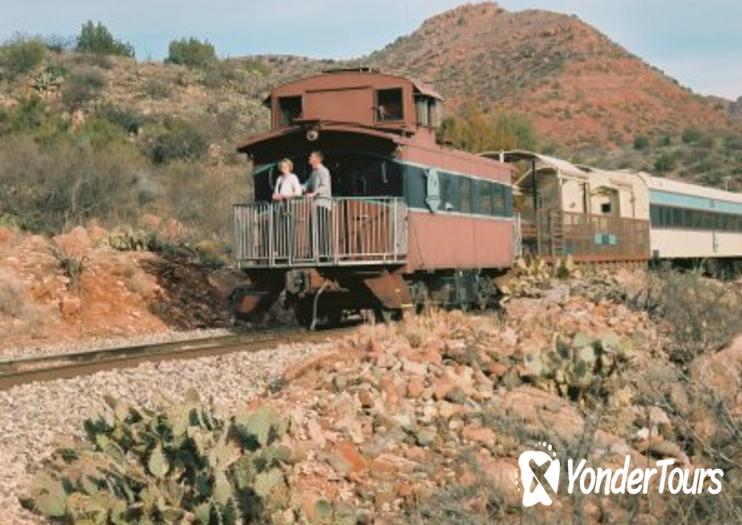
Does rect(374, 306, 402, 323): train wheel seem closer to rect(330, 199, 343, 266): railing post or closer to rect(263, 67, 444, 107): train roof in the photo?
rect(330, 199, 343, 266): railing post

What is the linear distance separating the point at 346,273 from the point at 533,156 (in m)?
11.8

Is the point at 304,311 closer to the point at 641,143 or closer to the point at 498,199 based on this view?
the point at 498,199

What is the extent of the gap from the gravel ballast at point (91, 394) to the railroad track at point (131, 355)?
36cm

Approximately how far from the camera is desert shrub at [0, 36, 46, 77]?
57875mm

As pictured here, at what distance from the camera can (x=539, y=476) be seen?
6.46 m

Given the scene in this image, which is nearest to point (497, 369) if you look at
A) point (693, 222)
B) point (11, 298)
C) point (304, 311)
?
point (304, 311)

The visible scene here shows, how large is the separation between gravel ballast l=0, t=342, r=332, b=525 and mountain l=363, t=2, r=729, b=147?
71.1 meters

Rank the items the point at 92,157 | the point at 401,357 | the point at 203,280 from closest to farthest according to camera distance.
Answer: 1. the point at 401,357
2. the point at 203,280
3. the point at 92,157

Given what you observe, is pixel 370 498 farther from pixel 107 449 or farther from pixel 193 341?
pixel 193 341

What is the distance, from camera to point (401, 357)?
9.34m

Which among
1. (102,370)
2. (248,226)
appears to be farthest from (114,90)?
(102,370)

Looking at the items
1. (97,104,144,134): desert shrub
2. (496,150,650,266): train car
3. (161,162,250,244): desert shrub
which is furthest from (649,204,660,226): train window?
(97,104,144,134): desert shrub

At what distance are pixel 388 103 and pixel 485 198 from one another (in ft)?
10.9

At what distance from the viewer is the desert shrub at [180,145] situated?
4528cm
